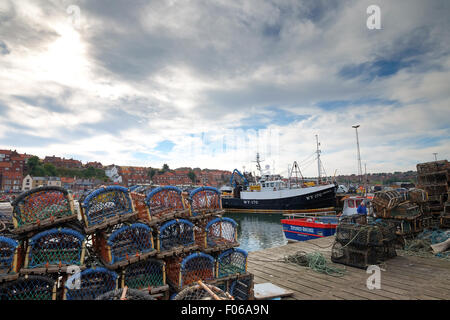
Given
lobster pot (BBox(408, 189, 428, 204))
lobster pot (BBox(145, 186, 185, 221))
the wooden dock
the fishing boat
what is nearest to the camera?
the wooden dock

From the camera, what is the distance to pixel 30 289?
140 inches

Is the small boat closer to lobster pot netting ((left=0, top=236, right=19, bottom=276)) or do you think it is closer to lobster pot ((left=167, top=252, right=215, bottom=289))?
lobster pot ((left=167, top=252, right=215, bottom=289))

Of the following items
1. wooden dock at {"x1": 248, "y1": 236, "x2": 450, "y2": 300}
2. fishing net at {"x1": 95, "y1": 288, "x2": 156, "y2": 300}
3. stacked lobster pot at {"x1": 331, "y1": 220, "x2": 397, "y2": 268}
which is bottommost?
wooden dock at {"x1": 248, "y1": 236, "x2": 450, "y2": 300}

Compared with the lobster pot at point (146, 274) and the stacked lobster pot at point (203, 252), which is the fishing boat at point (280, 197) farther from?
the lobster pot at point (146, 274)

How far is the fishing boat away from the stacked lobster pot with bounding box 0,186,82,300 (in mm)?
28931

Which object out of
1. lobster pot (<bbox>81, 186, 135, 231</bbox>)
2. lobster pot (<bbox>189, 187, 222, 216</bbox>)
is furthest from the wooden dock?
lobster pot (<bbox>81, 186, 135, 231</bbox>)

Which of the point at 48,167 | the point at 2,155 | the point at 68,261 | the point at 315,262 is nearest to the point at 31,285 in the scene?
the point at 68,261

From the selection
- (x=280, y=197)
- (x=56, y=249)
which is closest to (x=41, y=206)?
(x=56, y=249)

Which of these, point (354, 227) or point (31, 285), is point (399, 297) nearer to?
point (354, 227)

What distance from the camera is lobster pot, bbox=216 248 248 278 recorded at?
489 cm

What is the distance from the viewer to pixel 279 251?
8602 millimetres

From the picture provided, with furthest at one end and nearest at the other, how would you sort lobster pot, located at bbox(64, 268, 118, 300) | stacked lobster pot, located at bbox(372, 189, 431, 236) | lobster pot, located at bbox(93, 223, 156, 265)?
stacked lobster pot, located at bbox(372, 189, 431, 236) → lobster pot, located at bbox(93, 223, 156, 265) → lobster pot, located at bbox(64, 268, 118, 300)
